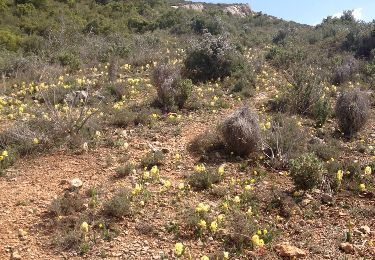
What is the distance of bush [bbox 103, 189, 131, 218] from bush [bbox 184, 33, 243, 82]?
723cm

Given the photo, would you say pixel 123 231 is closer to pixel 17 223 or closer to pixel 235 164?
pixel 17 223

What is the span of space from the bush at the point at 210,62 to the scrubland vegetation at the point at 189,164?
3 cm

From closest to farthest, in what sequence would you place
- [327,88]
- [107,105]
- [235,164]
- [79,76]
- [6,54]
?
[235,164] < [107,105] < [327,88] < [79,76] < [6,54]

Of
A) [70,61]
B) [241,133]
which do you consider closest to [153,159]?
[241,133]

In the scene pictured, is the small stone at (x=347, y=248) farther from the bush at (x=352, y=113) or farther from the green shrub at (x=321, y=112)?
the green shrub at (x=321, y=112)

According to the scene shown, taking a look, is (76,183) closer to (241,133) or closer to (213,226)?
(213,226)

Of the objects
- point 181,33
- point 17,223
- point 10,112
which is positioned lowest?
point 17,223

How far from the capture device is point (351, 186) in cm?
599

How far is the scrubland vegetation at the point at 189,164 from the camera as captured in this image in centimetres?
476

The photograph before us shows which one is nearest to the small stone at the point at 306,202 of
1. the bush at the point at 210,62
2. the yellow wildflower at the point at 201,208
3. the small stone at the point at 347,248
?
the small stone at the point at 347,248

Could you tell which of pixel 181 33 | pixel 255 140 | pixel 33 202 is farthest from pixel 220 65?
pixel 181 33

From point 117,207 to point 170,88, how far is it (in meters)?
4.69

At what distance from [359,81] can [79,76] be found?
8242 mm

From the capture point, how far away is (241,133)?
6.82 m
